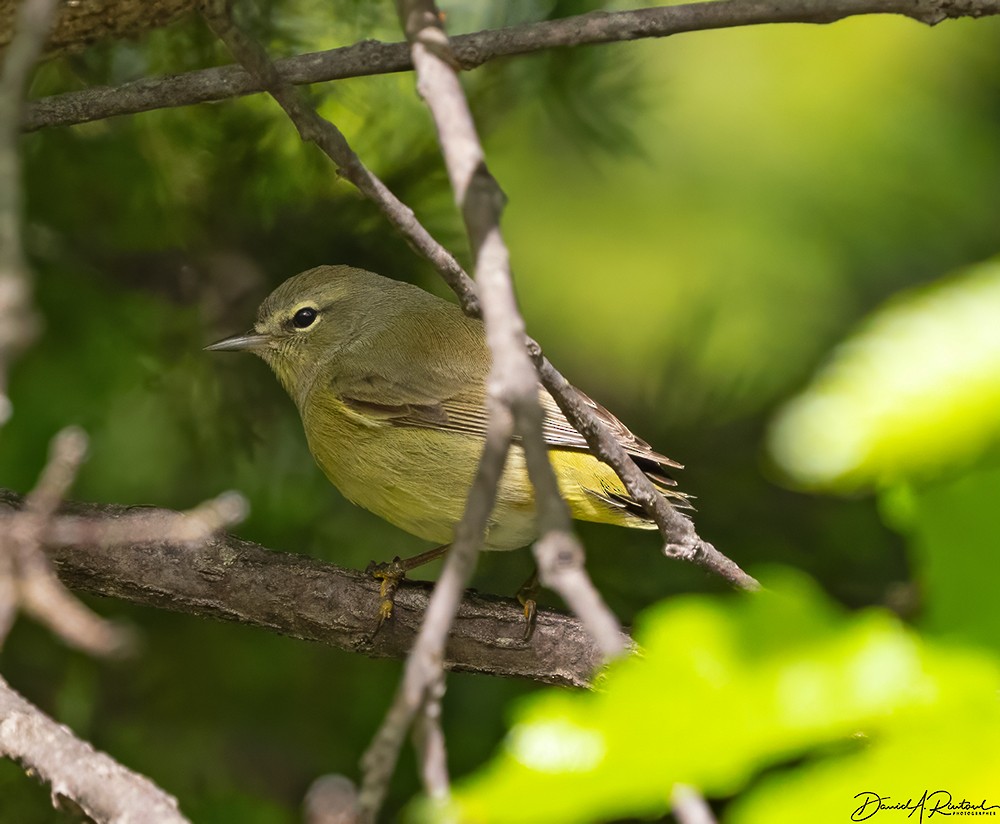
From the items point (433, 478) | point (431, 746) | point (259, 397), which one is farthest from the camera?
point (259, 397)

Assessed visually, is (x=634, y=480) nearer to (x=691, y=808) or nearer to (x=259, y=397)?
(x=691, y=808)

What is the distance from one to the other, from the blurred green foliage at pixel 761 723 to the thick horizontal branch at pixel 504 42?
192cm

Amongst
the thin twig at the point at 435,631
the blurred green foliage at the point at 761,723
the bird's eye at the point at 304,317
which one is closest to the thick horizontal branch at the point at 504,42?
the bird's eye at the point at 304,317

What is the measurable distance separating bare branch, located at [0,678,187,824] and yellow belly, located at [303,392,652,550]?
140 cm

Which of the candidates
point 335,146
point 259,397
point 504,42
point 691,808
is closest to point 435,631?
point 691,808

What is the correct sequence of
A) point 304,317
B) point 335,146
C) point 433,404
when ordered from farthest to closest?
1. point 304,317
2. point 433,404
3. point 335,146

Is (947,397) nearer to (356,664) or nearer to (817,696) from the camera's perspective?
(817,696)

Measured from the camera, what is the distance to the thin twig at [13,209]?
125 cm

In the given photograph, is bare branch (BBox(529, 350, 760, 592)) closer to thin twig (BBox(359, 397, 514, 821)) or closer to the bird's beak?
thin twig (BBox(359, 397, 514, 821))

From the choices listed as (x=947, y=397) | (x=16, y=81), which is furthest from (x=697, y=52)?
(x=947, y=397)

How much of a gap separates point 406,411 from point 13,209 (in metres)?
2.22

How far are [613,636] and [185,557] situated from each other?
2135 mm

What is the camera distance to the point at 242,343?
12.2 feet

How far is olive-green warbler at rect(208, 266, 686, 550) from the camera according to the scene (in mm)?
3266
